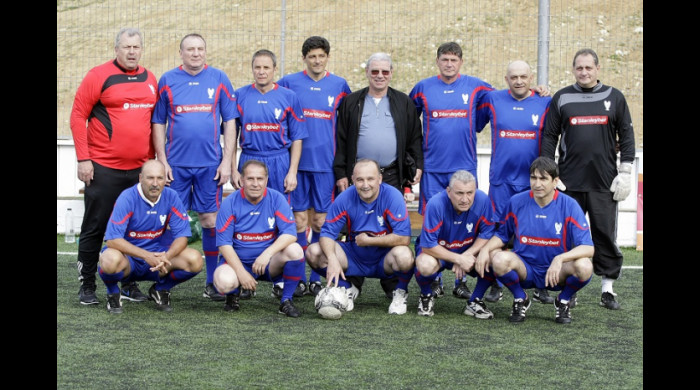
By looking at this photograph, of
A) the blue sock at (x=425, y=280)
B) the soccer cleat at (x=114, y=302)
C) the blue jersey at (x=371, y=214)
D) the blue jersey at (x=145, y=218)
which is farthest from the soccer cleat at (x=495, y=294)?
the soccer cleat at (x=114, y=302)

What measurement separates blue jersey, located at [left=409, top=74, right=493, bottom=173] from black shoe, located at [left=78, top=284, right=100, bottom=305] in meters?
2.49

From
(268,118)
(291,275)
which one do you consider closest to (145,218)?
(291,275)

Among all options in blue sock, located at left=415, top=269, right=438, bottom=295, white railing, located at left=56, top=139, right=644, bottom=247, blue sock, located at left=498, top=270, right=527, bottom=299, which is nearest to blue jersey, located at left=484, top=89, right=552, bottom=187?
blue sock, located at left=498, top=270, right=527, bottom=299

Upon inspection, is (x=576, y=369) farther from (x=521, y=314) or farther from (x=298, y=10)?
(x=298, y=10)

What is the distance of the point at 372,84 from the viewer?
6.38 m

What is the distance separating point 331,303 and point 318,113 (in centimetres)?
166

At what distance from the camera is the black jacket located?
6.37 metres

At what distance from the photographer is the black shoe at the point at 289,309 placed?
568 cm

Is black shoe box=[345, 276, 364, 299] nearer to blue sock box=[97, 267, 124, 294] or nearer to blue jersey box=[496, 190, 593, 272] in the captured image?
blue jersey box=[496, 190, 593, 272]

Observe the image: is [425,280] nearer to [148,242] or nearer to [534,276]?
[534,276]

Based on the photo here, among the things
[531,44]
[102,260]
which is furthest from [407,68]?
[102,260]

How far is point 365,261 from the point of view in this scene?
6.07 m

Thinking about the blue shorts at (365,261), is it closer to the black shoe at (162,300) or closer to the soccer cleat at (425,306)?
the soccer cleat at (425,306)

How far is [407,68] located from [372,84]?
44.8 ft
